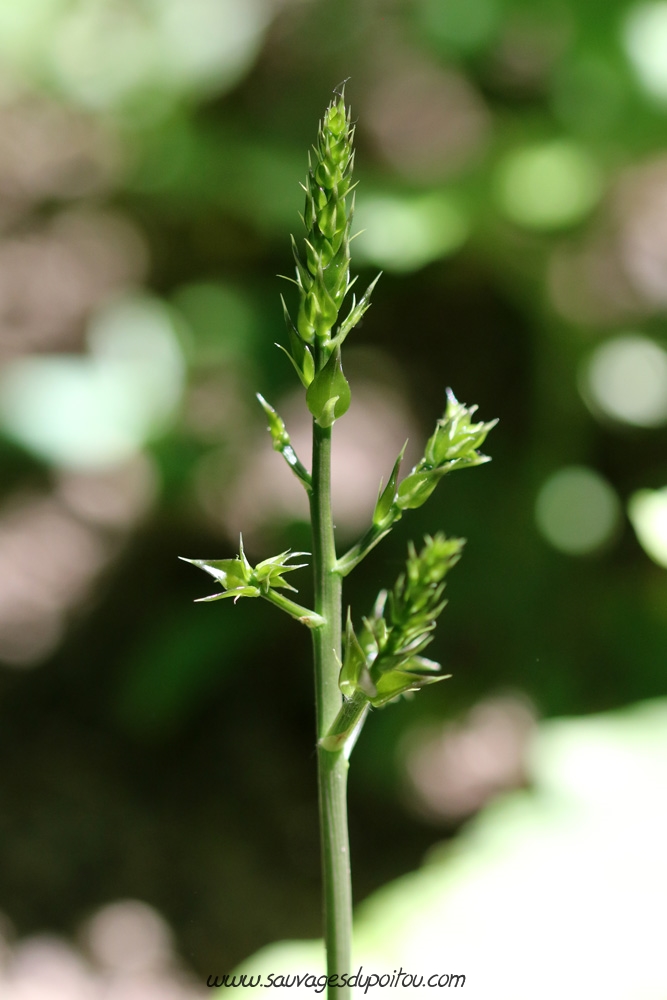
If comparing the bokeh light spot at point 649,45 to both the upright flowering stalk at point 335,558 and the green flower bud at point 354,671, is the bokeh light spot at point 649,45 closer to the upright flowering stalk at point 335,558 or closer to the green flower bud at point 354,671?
the upright flowering stalk at point 335,558

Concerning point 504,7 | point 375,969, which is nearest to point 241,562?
point 375,969

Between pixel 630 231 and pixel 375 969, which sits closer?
pixel 375 969

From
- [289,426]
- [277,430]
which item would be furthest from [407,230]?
[277,430]

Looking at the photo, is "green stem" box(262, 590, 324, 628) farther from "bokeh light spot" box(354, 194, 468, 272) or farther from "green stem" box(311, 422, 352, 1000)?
"bokeh light spot" box(354, 194, 468, 272)

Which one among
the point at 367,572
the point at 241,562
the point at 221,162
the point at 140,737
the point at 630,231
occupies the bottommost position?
the point at 140,737

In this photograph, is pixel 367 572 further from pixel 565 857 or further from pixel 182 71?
pixel 182 71

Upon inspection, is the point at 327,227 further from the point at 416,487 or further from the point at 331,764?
the point at 331,764
